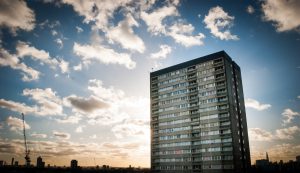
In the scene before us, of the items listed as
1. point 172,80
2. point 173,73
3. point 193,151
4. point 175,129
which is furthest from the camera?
point 173,73

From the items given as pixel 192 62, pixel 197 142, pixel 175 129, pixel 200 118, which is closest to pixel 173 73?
pixel 192 62

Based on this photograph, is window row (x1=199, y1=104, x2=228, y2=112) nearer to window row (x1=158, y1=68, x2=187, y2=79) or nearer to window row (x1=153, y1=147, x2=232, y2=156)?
window row (x1=153, y1=147, x2=232, y2=156)

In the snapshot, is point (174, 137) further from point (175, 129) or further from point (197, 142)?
point (197, 142)

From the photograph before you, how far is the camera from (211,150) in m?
108

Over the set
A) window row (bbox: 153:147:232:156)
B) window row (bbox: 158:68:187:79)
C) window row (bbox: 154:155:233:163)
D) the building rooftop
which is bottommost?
window row (bbox: 154:155:233:163)

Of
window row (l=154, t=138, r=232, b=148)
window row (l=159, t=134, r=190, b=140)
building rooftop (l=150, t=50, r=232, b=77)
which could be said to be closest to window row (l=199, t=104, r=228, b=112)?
window row (l=154, t=138, r=232, b=148)

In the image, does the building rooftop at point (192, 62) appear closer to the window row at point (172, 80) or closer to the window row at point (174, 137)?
the window row at point (172, 80)

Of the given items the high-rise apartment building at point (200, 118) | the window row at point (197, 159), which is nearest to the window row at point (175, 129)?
the high-rise apartment building at point (200, 118)

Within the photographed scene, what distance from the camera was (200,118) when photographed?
115 metres

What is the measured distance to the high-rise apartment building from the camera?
106m

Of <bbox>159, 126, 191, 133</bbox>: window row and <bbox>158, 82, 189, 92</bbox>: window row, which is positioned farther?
<bbox>158, 82, 189, 92</bbox>: window row

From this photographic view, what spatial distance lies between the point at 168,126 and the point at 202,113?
20.1m

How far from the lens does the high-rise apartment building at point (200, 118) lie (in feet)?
348

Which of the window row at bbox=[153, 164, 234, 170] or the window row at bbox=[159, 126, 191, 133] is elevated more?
the window row at bbox=[159, 126, 191, 133]
